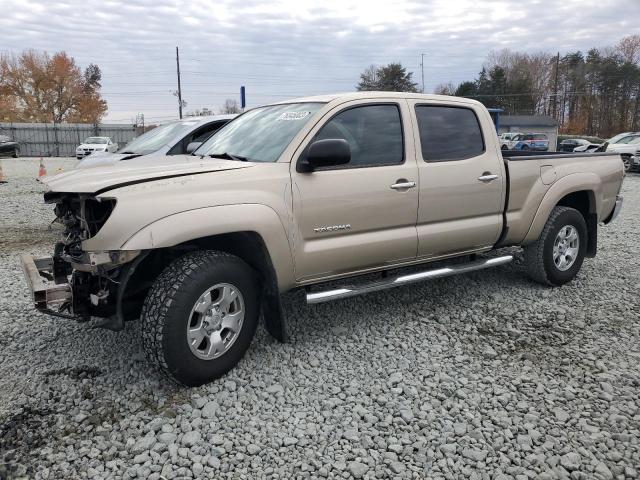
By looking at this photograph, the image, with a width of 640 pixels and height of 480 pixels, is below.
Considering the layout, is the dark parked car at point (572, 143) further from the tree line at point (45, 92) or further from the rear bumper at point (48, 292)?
the tree line at point (45, 92)

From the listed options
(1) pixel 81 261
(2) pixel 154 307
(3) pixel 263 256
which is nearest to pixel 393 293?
(3) pixel 263 256

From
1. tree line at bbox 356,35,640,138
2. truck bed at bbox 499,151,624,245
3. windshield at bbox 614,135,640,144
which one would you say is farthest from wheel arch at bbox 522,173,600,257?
tree line at bbox 356,35,640,138

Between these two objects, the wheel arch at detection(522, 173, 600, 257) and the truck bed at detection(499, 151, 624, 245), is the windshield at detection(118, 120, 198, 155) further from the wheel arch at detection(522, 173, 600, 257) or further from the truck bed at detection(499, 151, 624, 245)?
the wheel arch at detection(522, 173, 600, 257)

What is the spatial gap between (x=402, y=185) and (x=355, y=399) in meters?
1.71

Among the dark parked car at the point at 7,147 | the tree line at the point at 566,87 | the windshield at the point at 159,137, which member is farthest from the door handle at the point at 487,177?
the tree line at the point at 566,87

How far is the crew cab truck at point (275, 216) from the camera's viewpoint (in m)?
3.20

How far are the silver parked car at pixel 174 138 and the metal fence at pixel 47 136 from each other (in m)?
31.3

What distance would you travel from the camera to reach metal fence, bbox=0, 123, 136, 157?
125 feet

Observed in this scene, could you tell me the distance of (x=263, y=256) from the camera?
361 centimetres

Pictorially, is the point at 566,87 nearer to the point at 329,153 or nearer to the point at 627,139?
the point at 627,139

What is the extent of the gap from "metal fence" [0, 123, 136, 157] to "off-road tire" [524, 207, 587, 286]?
3652cm

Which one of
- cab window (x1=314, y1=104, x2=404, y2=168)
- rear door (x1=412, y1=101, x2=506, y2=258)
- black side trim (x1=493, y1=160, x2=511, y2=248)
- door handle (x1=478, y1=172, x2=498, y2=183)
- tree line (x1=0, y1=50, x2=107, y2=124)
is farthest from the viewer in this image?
tree line (x1=0, y1=50, x2=107, y2=124)

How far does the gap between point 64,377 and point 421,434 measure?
237 cm

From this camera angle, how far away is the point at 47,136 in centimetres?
3859
